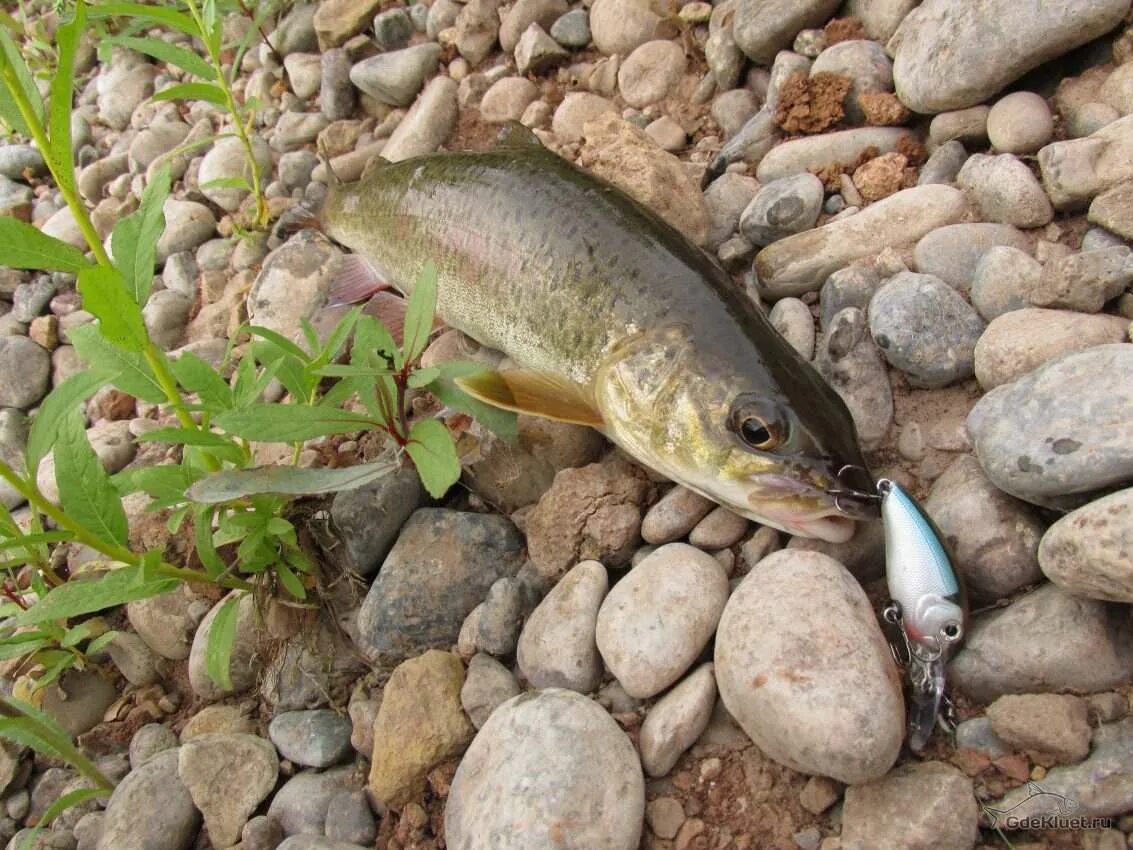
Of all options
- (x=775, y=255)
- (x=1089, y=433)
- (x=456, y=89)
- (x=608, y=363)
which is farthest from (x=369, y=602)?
(x=456, y=89)

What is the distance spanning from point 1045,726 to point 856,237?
214 cm

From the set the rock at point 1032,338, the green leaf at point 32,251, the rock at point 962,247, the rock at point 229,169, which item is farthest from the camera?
the rock at point 229,169

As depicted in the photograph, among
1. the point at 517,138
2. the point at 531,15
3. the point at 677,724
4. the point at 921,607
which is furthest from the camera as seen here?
the point at 531,15

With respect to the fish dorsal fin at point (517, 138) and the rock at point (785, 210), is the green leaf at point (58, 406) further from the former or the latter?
the rock at point (785, 210)

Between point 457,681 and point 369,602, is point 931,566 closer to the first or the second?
point 457,681

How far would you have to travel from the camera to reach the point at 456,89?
19.2 ft

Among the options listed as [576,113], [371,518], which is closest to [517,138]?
[576,113]

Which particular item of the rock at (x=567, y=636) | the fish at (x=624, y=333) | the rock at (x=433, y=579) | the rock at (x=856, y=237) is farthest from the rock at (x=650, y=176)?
the rock at (x=567, y=636)

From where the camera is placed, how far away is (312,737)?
3086 millimetres

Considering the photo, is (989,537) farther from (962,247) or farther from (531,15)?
(531,15)

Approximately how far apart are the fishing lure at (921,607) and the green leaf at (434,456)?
145 centimetres

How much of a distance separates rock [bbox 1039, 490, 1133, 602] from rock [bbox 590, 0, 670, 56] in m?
4.18

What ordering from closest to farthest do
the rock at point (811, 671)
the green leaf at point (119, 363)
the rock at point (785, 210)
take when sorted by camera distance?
the rock at point (811, 671) → the green leaf at point (119, 363) → the rock at point (785, 210)

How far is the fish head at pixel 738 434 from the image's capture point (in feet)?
8.87
